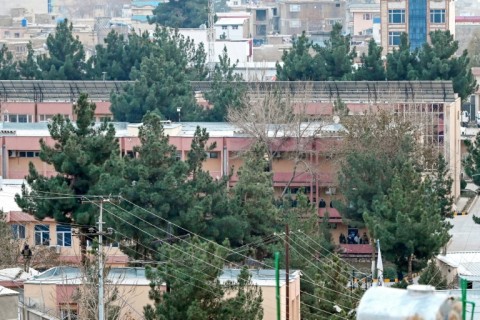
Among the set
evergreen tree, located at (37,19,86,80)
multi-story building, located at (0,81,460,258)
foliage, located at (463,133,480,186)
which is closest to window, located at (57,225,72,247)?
multi-story building, located at (0,81,460,258)

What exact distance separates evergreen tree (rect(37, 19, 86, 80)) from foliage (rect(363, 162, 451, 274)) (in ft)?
95.5

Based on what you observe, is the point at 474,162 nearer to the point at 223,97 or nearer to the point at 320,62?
the point at 223,97

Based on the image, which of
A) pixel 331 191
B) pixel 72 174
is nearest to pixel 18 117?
pixel 331 191

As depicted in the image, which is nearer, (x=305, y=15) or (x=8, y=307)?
(x=8, y=307)

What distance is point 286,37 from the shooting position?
102 metres

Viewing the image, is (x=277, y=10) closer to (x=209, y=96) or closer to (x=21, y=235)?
(x=209, y=96)

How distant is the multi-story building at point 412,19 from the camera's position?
73.6m

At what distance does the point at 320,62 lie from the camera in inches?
2148

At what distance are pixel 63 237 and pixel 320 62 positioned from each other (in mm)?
21603

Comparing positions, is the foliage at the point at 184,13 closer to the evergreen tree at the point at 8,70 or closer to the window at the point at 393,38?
the window at the point at 393,38

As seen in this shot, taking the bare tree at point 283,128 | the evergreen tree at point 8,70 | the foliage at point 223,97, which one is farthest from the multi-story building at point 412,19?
the bare tree at point 283,128

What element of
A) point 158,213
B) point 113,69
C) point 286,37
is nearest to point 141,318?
point 158,213

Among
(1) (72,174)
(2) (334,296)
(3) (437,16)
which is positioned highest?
(3) (437,16)

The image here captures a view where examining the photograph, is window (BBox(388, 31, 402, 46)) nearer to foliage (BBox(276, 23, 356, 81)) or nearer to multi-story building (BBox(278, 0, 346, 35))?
foliage (BBox(276, 23, 356, 81))
